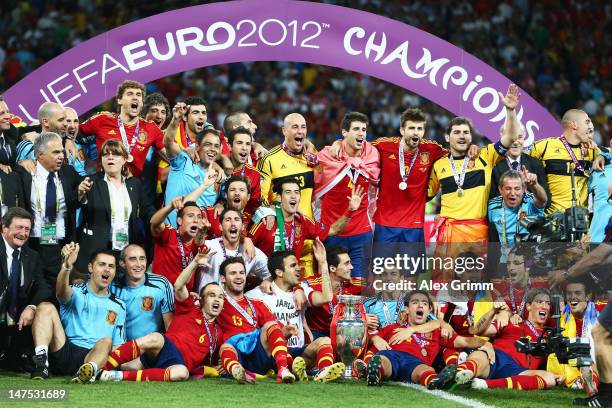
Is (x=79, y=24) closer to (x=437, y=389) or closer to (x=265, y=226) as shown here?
(x=265, y=226)

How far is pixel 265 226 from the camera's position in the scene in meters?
9.51

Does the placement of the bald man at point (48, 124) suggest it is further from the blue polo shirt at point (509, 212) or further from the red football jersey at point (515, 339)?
the red football jersey at point (515, 339)

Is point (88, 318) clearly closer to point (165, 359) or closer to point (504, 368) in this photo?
point (165, 359)

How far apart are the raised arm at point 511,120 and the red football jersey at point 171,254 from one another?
2.55m

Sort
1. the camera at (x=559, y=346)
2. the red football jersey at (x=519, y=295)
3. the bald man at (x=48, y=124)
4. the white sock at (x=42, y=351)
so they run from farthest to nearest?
the bald man at (x=48, y=124)
the red football jersey at (x=519, y=295)
the white sock at (x=42, y=351)
the camera at (x=559, y=346)

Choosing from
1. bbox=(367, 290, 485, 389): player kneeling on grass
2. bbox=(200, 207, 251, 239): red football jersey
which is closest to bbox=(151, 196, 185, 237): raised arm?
bbox=(200, 207, 251, 239): red football jersey

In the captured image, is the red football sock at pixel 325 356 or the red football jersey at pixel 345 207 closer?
the red football sock at pixel 325 356

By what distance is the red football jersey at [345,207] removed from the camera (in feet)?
32.6

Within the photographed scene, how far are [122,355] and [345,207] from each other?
251 cm

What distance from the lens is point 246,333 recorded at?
8.74 meters

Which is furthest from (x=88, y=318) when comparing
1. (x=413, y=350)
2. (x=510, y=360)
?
(x=510, y=360)

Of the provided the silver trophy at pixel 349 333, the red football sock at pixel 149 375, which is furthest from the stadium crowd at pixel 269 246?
the silver trophy at pixel 349 333

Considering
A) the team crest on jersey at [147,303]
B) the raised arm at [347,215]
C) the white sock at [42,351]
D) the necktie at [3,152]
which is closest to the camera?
the white sock at [42,351]

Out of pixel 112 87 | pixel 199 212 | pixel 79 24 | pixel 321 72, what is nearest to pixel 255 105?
pixel 321 72
